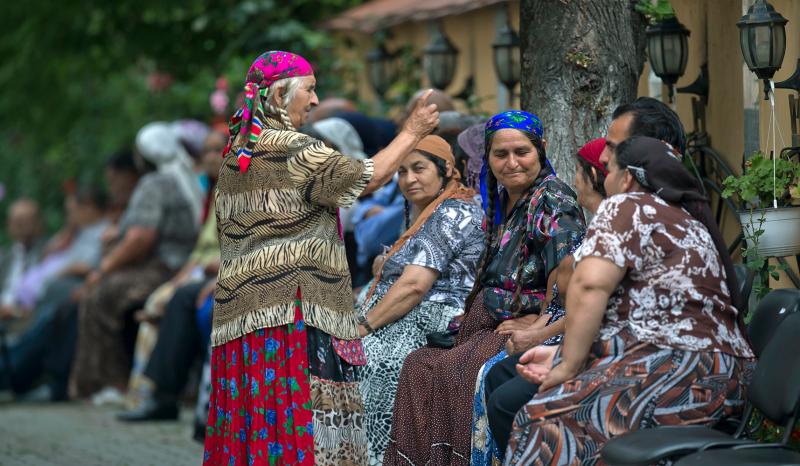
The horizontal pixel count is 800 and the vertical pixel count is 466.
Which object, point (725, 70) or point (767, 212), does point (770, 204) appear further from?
point (725, 70)

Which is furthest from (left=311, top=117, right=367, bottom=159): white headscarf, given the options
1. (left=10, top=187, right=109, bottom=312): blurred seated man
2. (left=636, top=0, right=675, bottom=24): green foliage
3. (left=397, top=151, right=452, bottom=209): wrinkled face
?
(left=10, top=187, right=109, bottom=312): blurred seated man

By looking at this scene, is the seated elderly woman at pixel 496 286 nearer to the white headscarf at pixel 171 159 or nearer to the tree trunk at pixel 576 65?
the tree trunk at pixel 576 65

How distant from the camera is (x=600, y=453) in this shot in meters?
4.58

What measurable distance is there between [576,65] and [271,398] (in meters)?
2.11

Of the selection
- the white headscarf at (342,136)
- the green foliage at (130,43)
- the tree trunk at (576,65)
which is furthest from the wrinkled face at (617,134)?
the green foliage at (130,43)

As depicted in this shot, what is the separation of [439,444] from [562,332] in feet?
2.75

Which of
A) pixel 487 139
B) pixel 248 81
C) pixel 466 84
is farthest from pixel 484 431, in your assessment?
pixel 466 84

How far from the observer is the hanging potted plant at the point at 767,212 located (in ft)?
18.7

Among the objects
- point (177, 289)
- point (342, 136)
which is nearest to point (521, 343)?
point (342, 136)

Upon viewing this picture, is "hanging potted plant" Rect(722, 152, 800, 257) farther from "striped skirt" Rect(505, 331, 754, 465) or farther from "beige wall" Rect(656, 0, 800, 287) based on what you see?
"striped skirt" Rect(505, 331, 754, 465)

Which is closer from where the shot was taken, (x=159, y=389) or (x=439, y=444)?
(x=439, y=444)

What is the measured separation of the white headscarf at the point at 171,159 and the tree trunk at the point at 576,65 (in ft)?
15.8

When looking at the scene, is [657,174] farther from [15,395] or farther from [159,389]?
[15,395]

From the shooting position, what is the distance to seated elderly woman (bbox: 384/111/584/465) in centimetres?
565
